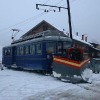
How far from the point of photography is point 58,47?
21.5m

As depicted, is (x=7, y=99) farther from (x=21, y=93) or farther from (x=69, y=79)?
(x=69, y=79)

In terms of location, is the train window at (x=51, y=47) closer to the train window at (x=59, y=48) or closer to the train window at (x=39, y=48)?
the train window at (x=59, y=48)

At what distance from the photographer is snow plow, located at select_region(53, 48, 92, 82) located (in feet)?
55.8

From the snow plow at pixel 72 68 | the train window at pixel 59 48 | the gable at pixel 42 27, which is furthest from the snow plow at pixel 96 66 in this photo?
the gable at pixel 42 27

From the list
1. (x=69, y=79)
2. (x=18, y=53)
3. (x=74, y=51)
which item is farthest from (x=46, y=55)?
(x=18, y=53)

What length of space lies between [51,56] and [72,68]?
4245 mm

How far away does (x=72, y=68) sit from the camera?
56.4 ft

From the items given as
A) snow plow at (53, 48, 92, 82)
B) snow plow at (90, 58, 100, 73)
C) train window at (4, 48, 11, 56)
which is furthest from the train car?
train window at (4, 48, 11, 56)

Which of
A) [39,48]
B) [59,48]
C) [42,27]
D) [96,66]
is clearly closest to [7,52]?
[96,66]

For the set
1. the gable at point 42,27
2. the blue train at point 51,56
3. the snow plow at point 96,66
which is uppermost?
the gable at point 42,27

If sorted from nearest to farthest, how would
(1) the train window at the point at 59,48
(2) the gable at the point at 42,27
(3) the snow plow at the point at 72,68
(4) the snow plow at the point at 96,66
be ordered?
(3) the snow plow at the point at 72,68, (1) the train window at the point at 59,48, (4) the snow plow at the point at 96,66, (2) the gable at the point at 42,27

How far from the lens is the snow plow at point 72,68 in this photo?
17.0 meters

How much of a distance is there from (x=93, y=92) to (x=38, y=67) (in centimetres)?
1003

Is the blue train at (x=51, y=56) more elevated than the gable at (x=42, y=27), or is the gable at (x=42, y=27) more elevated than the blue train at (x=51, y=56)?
the gable at (x=42, y=27)
